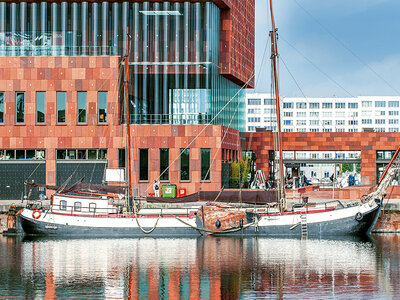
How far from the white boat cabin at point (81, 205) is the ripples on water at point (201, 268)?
3.52m

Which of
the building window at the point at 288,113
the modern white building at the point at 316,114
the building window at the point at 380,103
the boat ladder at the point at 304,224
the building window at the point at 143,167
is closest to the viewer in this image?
the boat ladder at the point at 304,224

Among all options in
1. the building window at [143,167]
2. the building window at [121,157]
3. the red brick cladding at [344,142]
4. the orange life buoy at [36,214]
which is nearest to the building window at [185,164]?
the building window at [143,167]

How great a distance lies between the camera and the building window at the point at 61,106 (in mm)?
→ 75812

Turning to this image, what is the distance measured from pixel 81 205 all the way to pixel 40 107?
1644cm

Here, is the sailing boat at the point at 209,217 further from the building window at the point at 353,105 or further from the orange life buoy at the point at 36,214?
the building window at the point at 353,105

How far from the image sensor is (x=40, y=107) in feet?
249

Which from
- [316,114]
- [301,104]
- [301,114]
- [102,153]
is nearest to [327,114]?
[316,114]

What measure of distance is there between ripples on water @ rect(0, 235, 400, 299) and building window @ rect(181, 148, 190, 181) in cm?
1715

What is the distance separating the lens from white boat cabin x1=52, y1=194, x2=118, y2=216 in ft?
204

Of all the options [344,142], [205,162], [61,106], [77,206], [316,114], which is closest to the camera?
[77,206]

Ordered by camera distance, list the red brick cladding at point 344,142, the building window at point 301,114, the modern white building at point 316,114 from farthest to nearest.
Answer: the building window at point 301,114 → the modern white building at point 316,114 → the red brick cladding at point 344,142

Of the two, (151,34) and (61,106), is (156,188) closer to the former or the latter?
(61,106)

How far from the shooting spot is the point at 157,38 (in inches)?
3196

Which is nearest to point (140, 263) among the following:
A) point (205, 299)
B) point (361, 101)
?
point (205, 299)
